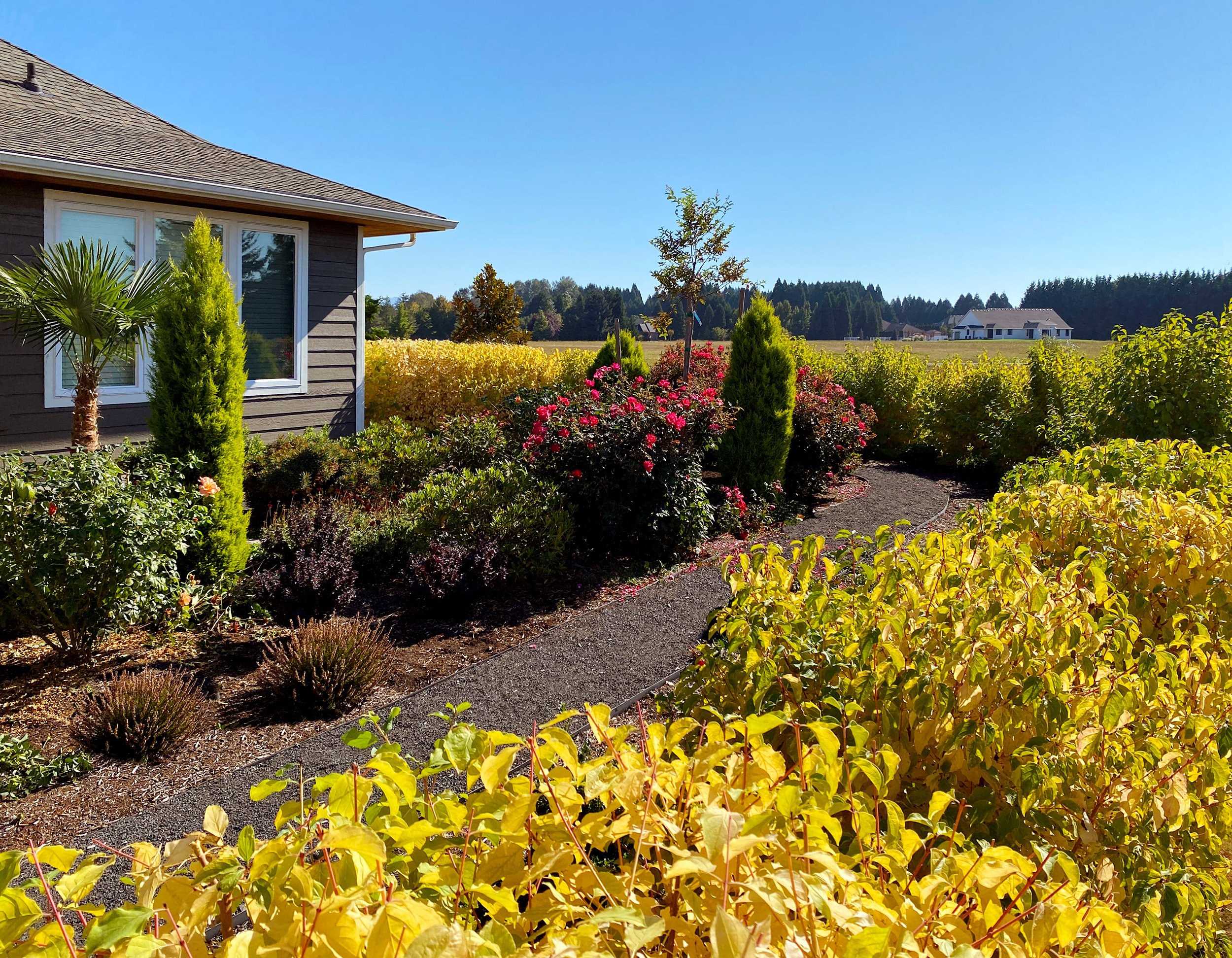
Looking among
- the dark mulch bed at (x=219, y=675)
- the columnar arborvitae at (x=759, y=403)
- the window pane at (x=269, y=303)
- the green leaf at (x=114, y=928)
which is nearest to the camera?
the green leaf at (x=114, y=928)

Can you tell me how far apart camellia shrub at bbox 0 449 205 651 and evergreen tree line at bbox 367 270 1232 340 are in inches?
1061

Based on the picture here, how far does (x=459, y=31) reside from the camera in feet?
32.1

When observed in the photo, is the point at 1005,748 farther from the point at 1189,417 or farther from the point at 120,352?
the point at 1189,417

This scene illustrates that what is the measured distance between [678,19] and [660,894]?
10.5 meters

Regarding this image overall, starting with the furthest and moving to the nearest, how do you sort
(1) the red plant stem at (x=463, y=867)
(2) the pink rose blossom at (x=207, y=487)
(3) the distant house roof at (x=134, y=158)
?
(3) the distant house roof at (x=134, y=158) → (2) the pink rose blossom at (x=207, y=487) → (1) the red plant stem at (x=463, y=867)

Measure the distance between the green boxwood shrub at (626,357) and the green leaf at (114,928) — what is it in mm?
12720

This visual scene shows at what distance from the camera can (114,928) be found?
846 millimetres

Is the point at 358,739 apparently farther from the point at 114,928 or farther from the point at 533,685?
the point at 533,685

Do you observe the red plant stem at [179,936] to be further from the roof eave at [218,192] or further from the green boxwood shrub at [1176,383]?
the green boxwood shrub at [1176,383]

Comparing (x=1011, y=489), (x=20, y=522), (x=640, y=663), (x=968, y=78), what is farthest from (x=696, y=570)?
(x=968, y=78)

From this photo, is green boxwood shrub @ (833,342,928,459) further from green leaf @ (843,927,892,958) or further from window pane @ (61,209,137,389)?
green leaf @ (843,927,892,958)

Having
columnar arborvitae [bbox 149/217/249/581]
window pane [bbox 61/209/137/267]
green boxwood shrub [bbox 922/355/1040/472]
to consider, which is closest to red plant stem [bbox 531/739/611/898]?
columnar arborvitae [bbox 149/217/249/581]

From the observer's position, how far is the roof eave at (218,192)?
6.62 meters

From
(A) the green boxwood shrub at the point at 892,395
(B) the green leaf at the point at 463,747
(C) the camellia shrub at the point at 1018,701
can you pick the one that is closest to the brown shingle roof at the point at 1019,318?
(A) the green boxwood shrub at the point at 892,395
